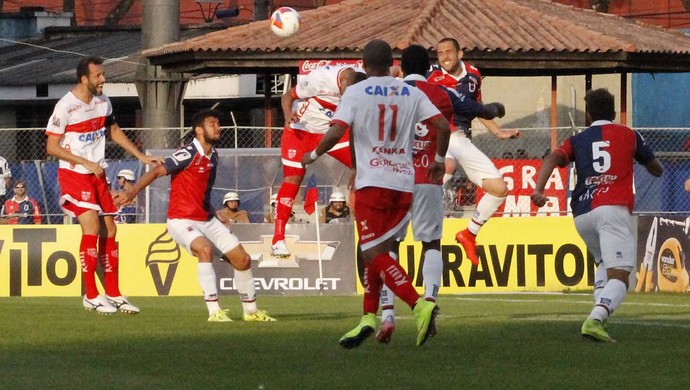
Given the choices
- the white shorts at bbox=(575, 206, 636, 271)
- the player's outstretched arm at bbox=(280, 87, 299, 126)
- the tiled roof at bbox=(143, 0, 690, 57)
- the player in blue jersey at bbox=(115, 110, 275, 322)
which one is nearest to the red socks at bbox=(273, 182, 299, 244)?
the player's outstretched arm at bbox=(280, 87, 299, 126)

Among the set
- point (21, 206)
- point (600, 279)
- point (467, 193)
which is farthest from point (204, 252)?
point (467, 193)

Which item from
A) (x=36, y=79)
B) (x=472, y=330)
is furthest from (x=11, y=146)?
(x=472, y=330)

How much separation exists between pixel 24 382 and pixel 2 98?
36.0 metres

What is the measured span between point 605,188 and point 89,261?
561cm

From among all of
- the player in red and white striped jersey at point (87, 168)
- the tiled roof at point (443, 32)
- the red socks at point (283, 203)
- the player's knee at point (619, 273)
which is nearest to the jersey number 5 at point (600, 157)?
the player's knee at point (619, 273)

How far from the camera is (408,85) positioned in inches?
408

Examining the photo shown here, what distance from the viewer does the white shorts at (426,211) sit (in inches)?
454

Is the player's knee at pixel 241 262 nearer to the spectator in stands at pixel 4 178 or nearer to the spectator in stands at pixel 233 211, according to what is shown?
the spectator in stands at pixel 233 211

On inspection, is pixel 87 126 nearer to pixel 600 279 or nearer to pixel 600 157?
pixel 600 279

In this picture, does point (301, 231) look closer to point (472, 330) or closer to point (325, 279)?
point (325, 279)

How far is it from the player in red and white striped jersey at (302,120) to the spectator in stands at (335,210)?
6.60 m

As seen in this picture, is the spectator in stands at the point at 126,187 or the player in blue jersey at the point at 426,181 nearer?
the player in blue jersey at the point at 426,181

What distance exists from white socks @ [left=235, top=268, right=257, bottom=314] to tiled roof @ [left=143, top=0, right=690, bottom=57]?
13571 mm

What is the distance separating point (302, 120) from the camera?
1580 centimetres
